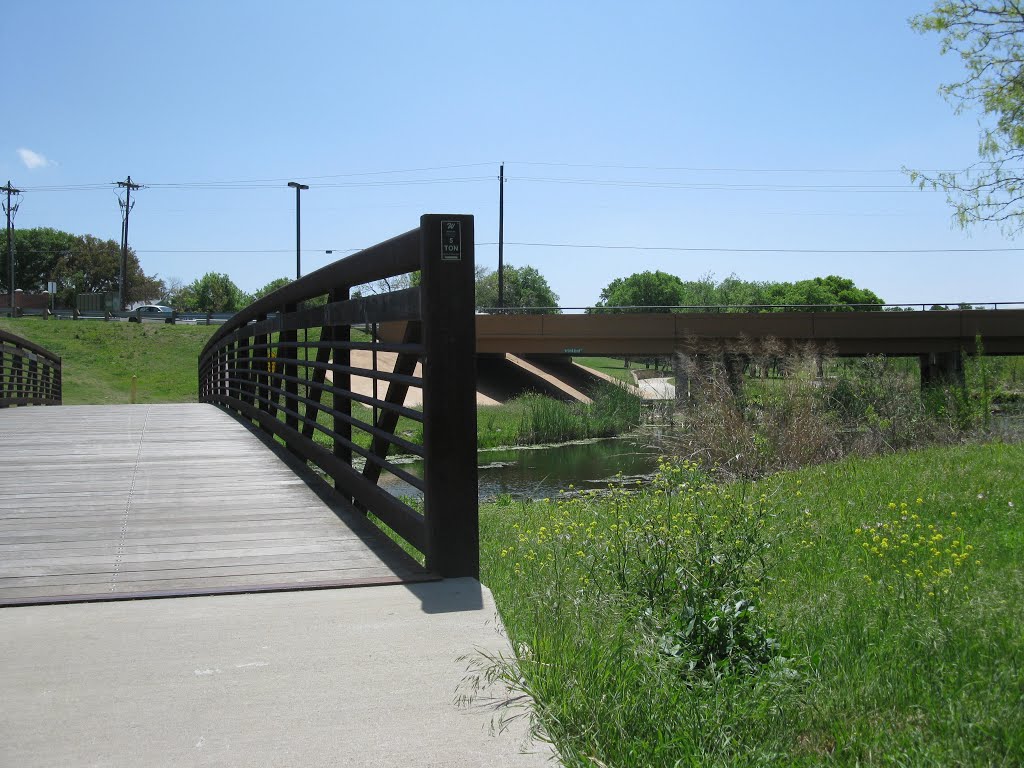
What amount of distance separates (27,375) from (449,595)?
60.9 feet

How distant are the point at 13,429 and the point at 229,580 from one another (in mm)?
7594

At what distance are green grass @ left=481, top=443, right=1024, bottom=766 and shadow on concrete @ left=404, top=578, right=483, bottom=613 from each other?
163mm

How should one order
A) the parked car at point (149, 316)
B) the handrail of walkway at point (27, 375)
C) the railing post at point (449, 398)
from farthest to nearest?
the parked car at point (149, 316)
the handrail of walkway at point (27, 375)
the railing post at point (449, 398)

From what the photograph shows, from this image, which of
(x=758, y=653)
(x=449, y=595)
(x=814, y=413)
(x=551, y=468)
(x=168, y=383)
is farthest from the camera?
(x=168, y=383)

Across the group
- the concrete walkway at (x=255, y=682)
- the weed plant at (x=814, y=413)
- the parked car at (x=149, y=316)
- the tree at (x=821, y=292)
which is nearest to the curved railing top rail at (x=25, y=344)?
the weed plant at (x=814, y=413)

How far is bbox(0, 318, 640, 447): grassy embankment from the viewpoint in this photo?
32750 mm

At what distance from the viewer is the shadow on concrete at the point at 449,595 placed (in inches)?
154

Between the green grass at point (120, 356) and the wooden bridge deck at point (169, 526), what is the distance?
118 feet

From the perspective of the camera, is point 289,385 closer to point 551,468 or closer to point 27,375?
point 27,375

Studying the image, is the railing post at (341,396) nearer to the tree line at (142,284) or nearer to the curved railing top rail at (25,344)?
the curved railing top rail at (25,344)

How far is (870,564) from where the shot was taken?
5762mm

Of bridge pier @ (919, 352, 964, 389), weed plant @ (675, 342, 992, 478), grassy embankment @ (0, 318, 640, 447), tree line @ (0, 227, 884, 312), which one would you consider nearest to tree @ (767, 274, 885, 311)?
tree line @ (0, 227, 884, 312)

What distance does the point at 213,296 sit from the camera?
111m

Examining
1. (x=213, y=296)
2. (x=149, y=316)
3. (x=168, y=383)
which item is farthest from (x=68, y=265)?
(x=168, y=383)
